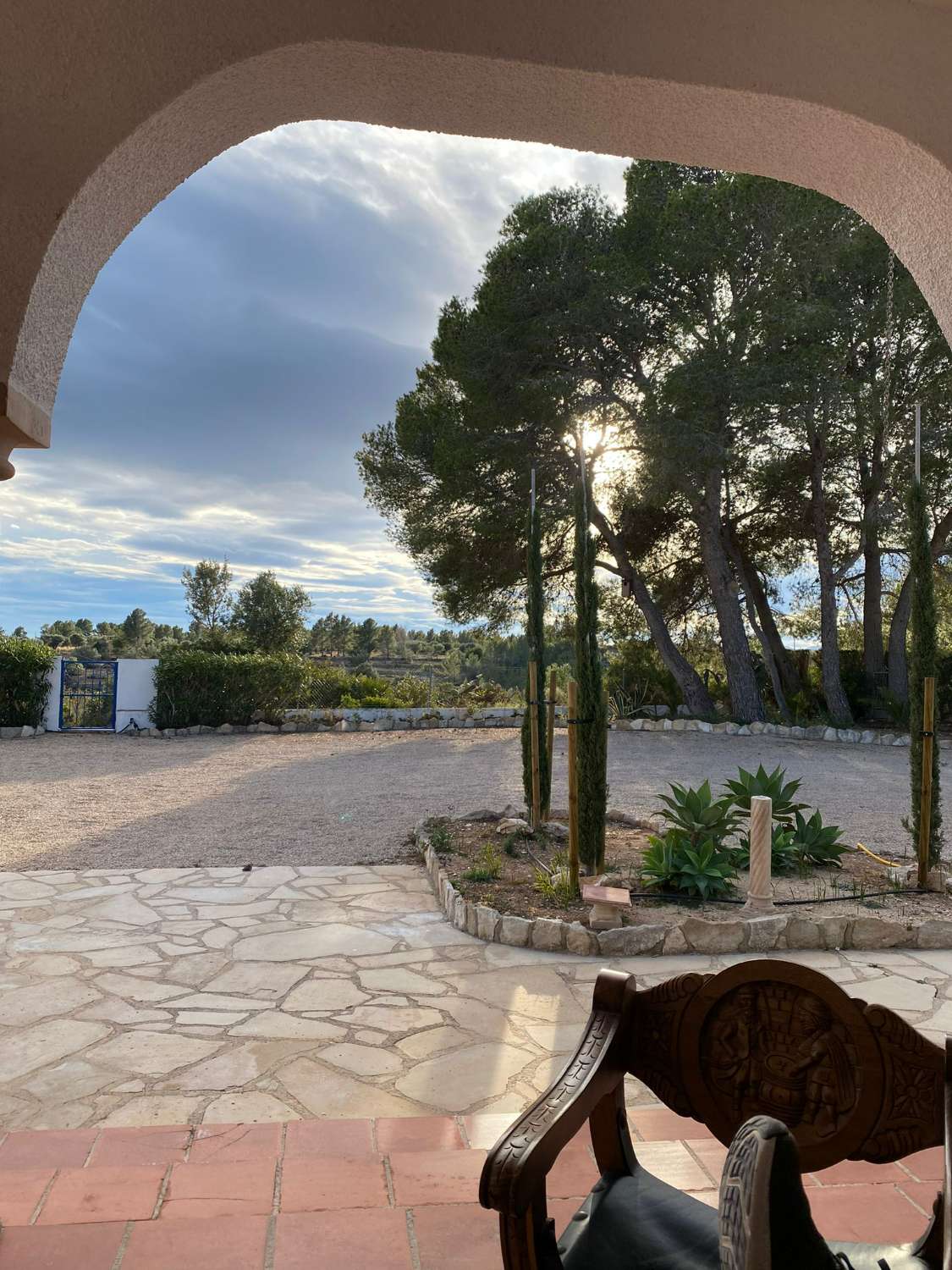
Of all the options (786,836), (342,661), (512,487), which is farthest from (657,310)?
(786,836)

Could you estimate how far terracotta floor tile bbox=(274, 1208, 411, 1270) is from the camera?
64.4 inches

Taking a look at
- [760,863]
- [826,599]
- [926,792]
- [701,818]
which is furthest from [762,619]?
[760,863]

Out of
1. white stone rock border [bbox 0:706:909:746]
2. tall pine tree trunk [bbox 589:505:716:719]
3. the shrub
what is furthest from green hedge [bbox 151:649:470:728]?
tall pine tree trunk [bbox 589:505:716:719]

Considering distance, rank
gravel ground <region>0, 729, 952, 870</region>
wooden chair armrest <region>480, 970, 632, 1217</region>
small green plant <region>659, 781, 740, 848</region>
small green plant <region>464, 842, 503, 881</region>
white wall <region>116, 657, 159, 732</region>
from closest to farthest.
A: wooden chair armrest <region>480, 970, 632, 1217</region>
small green plant <region>464, 842, 503, 881</region>
small green plant <region>659, 781, 740, 848</region>
gravel ground <region>0, 729, 952, 870</region>
white wall <region>116, 657, 159, 732</region>

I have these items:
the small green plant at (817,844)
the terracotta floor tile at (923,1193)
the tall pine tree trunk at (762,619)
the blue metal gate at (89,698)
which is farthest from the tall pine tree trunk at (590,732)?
the blue metal gate at (89,698)

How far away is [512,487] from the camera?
14.1 meters

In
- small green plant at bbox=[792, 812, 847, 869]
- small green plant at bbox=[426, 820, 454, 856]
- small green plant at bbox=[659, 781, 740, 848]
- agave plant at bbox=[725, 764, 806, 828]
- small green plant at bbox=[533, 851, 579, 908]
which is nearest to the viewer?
small green plant at bbox=[533, 851, 579, 908]

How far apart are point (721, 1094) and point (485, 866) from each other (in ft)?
13.2

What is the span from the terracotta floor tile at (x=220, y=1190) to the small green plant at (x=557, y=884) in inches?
106

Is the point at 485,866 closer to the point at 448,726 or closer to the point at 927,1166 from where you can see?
the point at 927,1166

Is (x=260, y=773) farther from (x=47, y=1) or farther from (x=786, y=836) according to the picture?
(x=47, y=1)

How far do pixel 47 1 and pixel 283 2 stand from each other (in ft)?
1.54

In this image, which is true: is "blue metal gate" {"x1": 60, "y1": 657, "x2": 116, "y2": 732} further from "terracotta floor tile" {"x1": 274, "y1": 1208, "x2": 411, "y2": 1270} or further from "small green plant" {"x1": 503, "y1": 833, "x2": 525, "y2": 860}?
"terracotta floor tile" {"x1": 274, "y1": 1208, "x2": 411, "y2": 1270}

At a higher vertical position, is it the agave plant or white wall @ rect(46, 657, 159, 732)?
white wall @ rect(46, 657, 159, 732)
